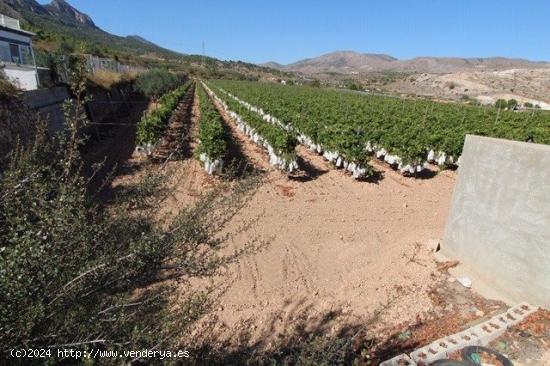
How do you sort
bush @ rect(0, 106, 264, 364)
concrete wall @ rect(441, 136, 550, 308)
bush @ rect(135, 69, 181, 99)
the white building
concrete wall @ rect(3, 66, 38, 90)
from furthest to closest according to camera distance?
bush @ rect(135, 69, 181, 99)
the white building
concrete wall @ rect(3, 66, 38, 90)
concrete wall @ rect(441, 136, 550, 308)
bush @ rect(0, 106, 264, 364)

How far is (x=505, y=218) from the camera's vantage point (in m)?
6.06

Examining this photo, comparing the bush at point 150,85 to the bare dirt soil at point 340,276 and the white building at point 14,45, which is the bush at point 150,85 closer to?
the white building at point 14,45

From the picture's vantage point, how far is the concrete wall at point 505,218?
551cm

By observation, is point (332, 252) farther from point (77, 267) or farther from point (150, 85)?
point (150, 85)

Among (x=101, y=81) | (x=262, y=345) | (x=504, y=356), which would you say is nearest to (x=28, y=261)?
(x=262, y=345)

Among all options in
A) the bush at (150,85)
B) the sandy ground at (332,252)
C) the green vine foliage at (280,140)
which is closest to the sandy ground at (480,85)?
the bush at (150,85)

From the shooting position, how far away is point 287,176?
486 inches

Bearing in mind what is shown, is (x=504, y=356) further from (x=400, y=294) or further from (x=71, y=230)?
(x=71, y=230)

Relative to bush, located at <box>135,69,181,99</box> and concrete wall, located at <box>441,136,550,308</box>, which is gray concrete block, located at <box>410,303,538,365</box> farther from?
bush, located at <box>135,69,181,99</box>

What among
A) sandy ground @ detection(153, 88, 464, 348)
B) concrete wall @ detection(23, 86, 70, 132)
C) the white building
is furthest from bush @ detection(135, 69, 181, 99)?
sandy ground @ detection(153, 88, 464, 348)

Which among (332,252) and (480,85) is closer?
(332,252)

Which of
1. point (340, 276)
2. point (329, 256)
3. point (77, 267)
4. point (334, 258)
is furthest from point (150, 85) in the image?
point (77, 267)

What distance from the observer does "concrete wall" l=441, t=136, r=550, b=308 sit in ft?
18.1

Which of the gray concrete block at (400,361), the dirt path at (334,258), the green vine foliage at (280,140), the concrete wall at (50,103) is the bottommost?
the dirt path at (334,258)
